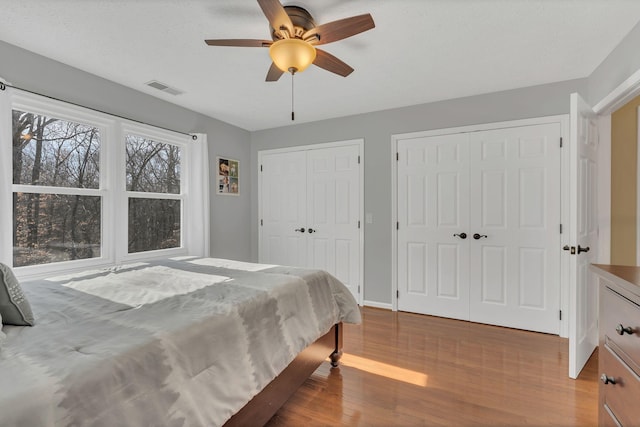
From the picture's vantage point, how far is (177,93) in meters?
3.10

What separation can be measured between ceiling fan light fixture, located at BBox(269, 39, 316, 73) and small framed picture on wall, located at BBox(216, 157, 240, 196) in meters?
2.47

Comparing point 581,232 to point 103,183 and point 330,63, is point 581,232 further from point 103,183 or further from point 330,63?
point 103,183

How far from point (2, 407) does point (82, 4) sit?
6.76ft

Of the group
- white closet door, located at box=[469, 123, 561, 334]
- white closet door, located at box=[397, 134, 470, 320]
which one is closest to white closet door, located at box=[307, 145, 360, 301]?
white closet door, located at box=[397, 134, 470, 320]

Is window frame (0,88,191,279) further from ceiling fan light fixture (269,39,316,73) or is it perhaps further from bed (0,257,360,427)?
ceiling fan light fixture (269,39,316,73)

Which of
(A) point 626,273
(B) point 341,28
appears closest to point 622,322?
(A) point 626,273

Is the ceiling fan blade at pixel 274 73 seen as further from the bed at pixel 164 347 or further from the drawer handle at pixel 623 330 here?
the drawer handle at pixel 623 330

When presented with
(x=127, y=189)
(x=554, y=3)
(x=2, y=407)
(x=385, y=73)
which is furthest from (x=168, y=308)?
(x=554, y=3)

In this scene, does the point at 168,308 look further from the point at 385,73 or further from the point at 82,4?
the point at 385,73

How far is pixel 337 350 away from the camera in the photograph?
2.31 metres

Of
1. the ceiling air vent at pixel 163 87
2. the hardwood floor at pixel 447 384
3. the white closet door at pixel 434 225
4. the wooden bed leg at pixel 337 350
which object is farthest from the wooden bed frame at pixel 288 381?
the ceiling air vent at pixel 163 87

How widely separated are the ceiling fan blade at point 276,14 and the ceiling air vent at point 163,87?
1.74 meters

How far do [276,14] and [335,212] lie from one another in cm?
263

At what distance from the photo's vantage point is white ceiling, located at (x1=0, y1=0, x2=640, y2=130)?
5.92ft
